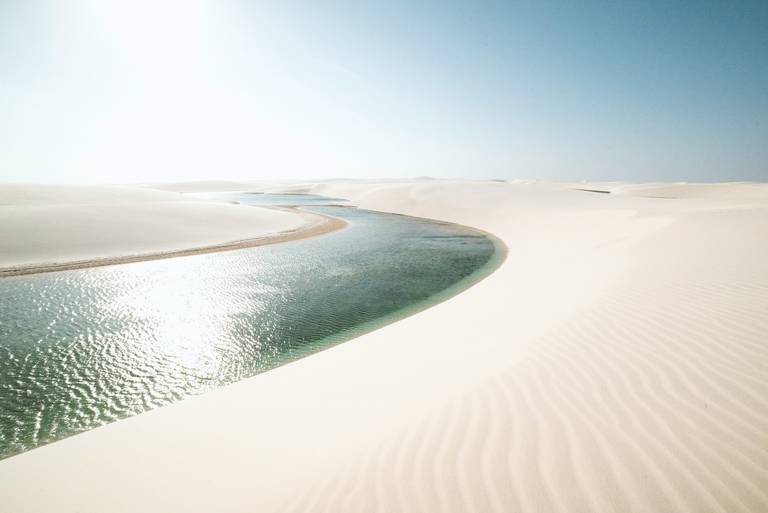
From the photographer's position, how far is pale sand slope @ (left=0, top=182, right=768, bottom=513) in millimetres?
2451

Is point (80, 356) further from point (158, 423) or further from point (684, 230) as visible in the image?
point (684, 230)

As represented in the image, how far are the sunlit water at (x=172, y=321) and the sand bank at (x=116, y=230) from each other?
224 centimetres

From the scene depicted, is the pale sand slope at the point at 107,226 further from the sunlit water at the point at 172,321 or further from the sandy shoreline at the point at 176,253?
the sunlit water at the point at 172,321

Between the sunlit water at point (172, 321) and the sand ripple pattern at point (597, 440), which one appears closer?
the sand ripple pattern at point (597, 440)

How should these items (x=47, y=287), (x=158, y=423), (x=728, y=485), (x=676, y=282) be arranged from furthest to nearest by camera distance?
(x=47, y=287)
(x=676, y=282)
(x=158, y=423)
(x=728, y=485)

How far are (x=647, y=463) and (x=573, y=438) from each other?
51 centimetres

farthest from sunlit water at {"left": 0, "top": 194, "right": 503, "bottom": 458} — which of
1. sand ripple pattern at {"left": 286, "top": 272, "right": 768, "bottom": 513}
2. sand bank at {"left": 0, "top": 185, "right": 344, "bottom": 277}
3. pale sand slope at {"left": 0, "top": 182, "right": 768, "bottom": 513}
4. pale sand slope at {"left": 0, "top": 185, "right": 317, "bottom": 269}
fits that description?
sand ripple pattern at {"left": 286, "top": 272, "right": 768, "bottom": 513}

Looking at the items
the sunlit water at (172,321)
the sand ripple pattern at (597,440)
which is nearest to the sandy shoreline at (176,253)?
the sunlit water at (172,321)

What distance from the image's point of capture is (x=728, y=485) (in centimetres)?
224

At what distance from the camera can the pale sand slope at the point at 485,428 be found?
245 cm

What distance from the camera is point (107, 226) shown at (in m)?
18.2

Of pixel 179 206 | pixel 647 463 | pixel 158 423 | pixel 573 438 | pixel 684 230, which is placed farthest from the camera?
pixel 179 206

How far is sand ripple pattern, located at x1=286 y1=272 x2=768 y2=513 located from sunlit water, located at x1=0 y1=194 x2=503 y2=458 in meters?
4.10

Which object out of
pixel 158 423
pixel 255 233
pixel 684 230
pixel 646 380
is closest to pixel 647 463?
pixel 646 380
